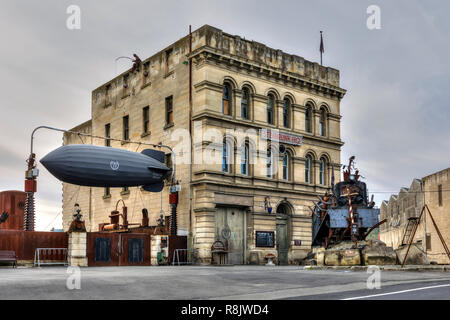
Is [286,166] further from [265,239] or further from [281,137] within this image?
[265,239]

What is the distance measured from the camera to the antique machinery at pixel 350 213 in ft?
95.7

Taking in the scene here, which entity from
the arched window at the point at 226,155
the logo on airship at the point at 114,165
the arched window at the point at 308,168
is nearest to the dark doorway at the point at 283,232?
the arched window at the point at 308,168

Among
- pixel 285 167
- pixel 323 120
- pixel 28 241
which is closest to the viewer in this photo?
pixel 28 241

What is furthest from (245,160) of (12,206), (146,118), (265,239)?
(12,206)

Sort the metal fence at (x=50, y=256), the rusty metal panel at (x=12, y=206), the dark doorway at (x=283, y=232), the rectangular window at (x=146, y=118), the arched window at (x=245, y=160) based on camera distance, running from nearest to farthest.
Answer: the metal fence at (x=50, y=256)
the arched window at (x=245, y=160)
the dark doorway at (x=283, y=232)
the rectangular window at (x=146, y=118)
the rusty metal panel at (x=12, y=206)

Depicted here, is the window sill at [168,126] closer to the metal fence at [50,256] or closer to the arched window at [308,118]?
the arched window at [308,118]

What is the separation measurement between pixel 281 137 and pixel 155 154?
31.7 feet

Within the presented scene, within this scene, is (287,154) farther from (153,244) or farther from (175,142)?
(153,244)

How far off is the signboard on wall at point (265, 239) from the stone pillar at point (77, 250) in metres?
13.0

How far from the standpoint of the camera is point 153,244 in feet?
105

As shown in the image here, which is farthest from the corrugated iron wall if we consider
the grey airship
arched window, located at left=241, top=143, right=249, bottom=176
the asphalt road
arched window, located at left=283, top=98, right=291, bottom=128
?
arched window, located at left=283, top=98, right=291, bottom=128

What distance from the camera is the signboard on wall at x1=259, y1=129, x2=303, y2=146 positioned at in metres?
38.1

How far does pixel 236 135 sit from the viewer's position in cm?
3647
